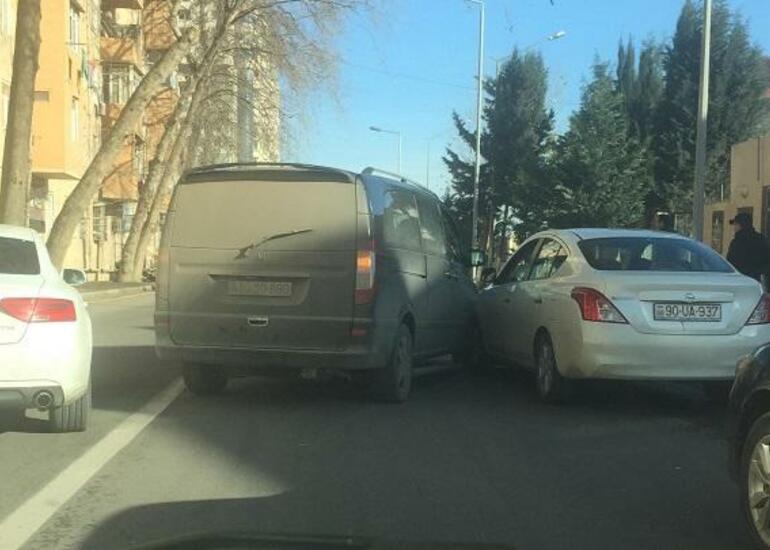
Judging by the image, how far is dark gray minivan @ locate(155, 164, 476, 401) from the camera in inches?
314

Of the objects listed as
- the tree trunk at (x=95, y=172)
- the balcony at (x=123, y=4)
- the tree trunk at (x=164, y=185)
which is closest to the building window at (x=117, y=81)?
the balcony at (x=123, y=4)

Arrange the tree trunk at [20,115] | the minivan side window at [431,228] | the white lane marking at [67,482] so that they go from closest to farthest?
the white lane marking at [67,482] < the minivan side window at [431,228] < the tree trunk at [20,115]

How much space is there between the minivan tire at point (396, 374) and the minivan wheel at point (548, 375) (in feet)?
3.91

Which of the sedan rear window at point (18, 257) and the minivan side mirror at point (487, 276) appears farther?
the minivan side mirror at point (487, 276)

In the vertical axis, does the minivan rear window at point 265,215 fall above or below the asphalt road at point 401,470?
above

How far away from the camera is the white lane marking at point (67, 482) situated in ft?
15.6

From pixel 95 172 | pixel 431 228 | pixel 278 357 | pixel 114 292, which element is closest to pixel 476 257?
pixel 431 228

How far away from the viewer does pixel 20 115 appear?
22109 millimetres

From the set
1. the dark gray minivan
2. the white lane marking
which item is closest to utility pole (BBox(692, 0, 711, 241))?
the dark gray minivan

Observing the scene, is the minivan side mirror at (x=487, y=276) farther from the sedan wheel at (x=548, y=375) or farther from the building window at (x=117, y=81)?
the building window at (x=117, y=81)

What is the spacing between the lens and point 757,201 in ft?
87.2

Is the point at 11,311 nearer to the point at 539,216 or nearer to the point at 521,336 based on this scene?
the point at 521,336

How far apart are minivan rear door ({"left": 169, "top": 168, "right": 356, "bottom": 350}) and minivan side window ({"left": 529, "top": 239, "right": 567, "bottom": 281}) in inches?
83.0

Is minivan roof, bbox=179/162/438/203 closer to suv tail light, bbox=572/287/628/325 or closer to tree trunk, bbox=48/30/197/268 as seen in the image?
suv tail light, bbox=572/287/628/325
